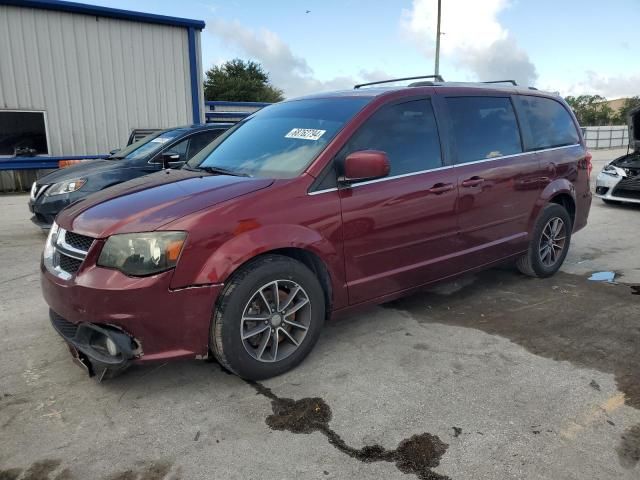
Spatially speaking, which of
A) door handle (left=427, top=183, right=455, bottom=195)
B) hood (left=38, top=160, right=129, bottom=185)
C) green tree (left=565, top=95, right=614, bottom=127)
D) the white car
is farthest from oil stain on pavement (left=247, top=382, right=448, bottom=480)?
green tree (left=565, top=95, right=614, bottom=127)

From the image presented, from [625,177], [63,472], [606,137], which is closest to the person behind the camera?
[63,472]

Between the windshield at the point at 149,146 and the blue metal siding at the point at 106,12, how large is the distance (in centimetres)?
738

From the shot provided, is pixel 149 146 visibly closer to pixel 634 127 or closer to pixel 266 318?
pixel 266 318

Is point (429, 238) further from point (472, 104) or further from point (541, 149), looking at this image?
point (541, 149)

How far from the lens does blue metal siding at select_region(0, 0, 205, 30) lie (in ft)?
40.8

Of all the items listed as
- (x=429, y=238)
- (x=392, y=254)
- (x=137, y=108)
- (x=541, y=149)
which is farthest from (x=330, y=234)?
(x=137, y=108)

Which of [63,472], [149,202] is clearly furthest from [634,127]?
[63,472]

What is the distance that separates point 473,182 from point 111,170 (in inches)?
192

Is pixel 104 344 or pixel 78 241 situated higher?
pixel 78 241

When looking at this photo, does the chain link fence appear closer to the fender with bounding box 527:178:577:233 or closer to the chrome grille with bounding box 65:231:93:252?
the fender with bounding box 527:178:577:233

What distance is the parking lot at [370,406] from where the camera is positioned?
2414 millimetres

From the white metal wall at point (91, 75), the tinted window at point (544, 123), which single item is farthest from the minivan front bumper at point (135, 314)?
the white metal wall at point (91, 75)

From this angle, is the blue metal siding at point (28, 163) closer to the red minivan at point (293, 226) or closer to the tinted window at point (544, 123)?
the red minivan at point (293, 226)

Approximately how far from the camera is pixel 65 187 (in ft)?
21.7
